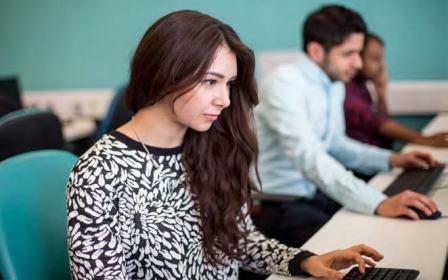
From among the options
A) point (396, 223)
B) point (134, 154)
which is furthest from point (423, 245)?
point (134, 154)

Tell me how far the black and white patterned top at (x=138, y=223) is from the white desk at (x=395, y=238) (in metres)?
0.14

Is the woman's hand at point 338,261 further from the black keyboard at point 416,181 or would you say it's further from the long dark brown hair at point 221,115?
the black keyboard at point 416,181

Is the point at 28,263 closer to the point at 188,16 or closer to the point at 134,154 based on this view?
the point at 134,154

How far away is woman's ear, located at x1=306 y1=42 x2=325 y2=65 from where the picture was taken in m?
2.29

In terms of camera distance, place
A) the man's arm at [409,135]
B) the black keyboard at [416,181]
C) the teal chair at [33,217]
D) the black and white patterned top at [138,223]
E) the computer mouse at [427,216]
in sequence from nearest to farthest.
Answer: the black and white patterned top at [138,223], the teal chair at [33,217], the computer mouse at [427,216], the black keyboard at [416,181], the man's arm at [409,135]

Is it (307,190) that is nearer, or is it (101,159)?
(101,159)

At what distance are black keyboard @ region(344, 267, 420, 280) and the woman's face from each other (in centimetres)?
42

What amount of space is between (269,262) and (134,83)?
0.51 metres

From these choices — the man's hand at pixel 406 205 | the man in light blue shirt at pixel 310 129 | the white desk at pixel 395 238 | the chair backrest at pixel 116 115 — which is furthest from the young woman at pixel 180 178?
the chair backrest at pixel 116 115

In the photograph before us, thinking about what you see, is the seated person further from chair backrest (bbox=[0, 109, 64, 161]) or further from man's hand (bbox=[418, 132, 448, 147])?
chair backrest (bbox=[0, 109, 64, 161])

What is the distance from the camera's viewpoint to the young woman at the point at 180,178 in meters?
1.24

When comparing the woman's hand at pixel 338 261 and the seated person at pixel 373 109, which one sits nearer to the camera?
the woman's hand at pixel 338 261

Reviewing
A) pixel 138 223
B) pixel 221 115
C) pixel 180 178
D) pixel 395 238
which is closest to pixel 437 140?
pixel 395 238

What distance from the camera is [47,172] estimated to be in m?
1.48
